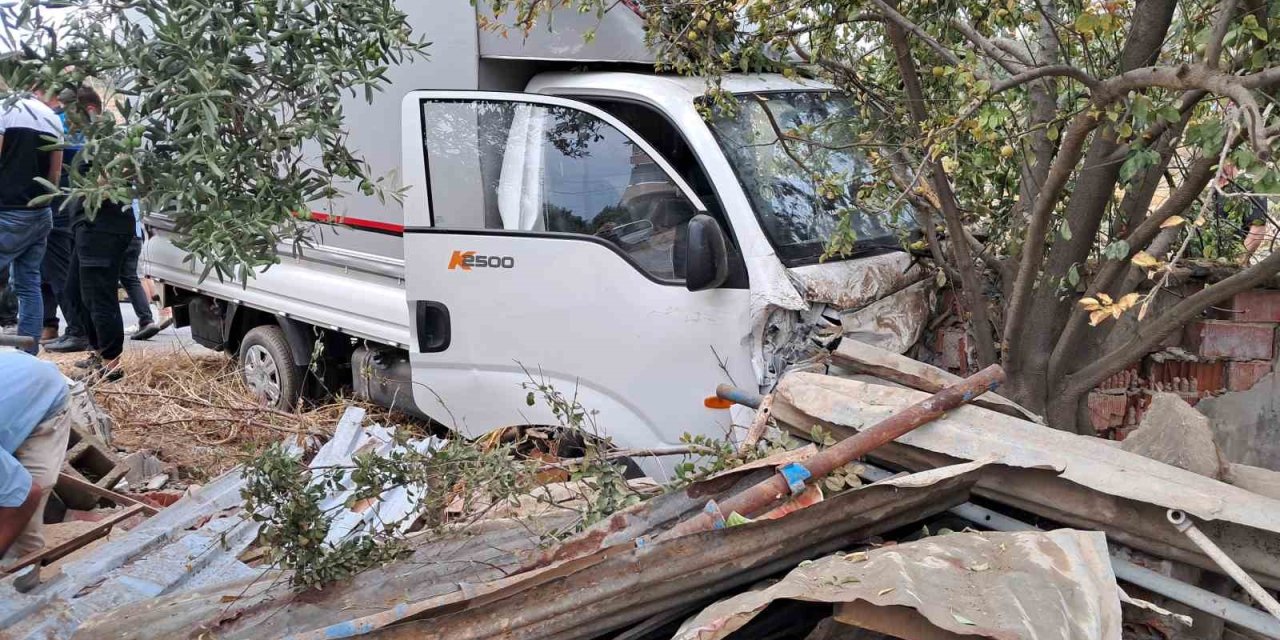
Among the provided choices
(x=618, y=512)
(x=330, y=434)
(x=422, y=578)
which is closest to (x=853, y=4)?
(x=618, y=512)

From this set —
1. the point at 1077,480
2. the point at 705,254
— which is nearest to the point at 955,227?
the point at 705,254

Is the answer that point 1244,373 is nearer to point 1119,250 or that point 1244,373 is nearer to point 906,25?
point 1119,250

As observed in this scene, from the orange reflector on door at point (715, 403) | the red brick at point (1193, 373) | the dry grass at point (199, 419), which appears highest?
the red brick at point (1193, 373)

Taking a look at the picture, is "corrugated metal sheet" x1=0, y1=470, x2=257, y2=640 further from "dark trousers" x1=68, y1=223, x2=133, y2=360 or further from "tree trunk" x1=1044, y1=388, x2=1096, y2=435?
"dark trousers" x1=68, y1=223, x2=133, y2=360

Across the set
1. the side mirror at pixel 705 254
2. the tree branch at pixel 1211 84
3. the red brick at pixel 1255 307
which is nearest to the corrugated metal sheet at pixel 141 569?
the side mirror at pixel 705 254

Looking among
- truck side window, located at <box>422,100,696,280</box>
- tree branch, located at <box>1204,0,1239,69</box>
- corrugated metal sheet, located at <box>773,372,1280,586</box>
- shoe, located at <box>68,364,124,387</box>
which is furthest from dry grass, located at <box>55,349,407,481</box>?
tree branch, located at <box>1204,0,1239,69</box>

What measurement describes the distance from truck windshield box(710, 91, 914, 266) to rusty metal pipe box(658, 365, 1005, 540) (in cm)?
138

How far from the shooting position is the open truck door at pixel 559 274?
14.9 feet

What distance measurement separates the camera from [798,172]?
4.74 m

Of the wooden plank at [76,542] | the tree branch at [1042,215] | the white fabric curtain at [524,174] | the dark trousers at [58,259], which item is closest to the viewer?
the tree branch at [1042,215]

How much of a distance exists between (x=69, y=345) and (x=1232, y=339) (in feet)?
26.0

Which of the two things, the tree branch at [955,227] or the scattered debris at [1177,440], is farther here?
the tree branch at [955,227]

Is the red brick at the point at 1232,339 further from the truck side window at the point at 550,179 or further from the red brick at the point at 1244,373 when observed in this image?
the truck side window at the point at 550,179

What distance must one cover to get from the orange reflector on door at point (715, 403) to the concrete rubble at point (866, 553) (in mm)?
927
